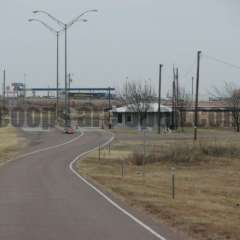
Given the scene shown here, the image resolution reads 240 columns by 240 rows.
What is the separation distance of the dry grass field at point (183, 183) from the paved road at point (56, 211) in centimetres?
106

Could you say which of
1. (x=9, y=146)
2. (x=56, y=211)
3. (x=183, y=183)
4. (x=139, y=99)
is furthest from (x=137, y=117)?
(x=56, y=211)

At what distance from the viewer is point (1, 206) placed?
20281mm

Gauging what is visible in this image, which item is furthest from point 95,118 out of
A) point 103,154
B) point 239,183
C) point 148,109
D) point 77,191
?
point 77,191

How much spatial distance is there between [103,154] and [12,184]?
25976mm

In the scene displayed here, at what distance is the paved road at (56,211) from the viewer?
14.4 meters

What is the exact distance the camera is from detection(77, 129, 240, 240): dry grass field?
17125mm

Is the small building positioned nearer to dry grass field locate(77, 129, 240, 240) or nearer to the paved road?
dry grass field locate(77, 129, 240, 240)

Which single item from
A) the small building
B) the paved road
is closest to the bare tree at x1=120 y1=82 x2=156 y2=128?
the small building

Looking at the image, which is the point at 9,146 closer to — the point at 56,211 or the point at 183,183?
the point at 183,183

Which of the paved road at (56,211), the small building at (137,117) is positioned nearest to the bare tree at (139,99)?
the small building at (137,117)

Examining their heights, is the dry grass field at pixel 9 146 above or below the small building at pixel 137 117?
below

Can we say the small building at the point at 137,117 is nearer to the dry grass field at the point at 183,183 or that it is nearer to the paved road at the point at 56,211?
the dry grass field at the point at 183,183

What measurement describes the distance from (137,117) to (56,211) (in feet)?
340

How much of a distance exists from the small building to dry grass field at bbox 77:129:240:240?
55.1 m
